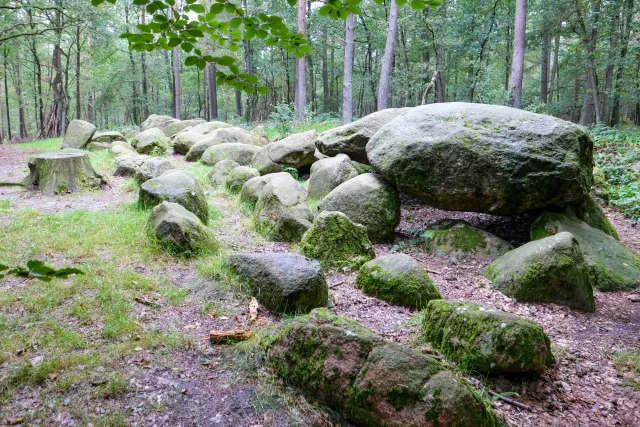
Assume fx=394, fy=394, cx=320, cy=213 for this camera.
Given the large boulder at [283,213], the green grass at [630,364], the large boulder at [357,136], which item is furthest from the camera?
the large boulder at [357,136]

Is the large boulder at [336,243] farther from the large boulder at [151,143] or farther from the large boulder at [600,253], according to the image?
the large boulder at [151,143]

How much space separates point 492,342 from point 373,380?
133cm

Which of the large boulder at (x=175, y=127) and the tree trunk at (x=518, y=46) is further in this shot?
the large boulder at (x=175, y=127)

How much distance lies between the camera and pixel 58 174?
25.9 feet

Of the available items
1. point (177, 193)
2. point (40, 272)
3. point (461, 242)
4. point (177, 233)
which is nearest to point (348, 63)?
point (177, 193)

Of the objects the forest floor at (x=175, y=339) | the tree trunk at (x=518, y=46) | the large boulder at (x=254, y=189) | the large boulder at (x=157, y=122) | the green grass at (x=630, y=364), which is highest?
the tree trunk at (x=518, y=46)

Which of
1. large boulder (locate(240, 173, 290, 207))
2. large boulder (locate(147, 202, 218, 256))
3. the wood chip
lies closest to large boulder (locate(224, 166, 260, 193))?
large boulder (locate(240, 173, 290, 207))

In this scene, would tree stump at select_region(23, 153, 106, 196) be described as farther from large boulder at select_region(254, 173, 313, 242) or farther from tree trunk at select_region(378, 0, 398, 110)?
tree trunk at select_region(378, 0, 398, 110)

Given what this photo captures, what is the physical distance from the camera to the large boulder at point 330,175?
25.5ft

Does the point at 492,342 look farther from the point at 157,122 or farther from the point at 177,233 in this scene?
the point at 157,122

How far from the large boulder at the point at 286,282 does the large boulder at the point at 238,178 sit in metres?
4.64

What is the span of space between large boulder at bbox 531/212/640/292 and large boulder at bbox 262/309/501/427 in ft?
12.5

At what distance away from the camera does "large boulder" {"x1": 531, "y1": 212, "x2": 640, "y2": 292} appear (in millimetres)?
5102

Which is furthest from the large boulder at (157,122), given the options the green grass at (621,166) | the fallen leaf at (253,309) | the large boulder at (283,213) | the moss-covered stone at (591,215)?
the moss-covered stone at (591,215)
